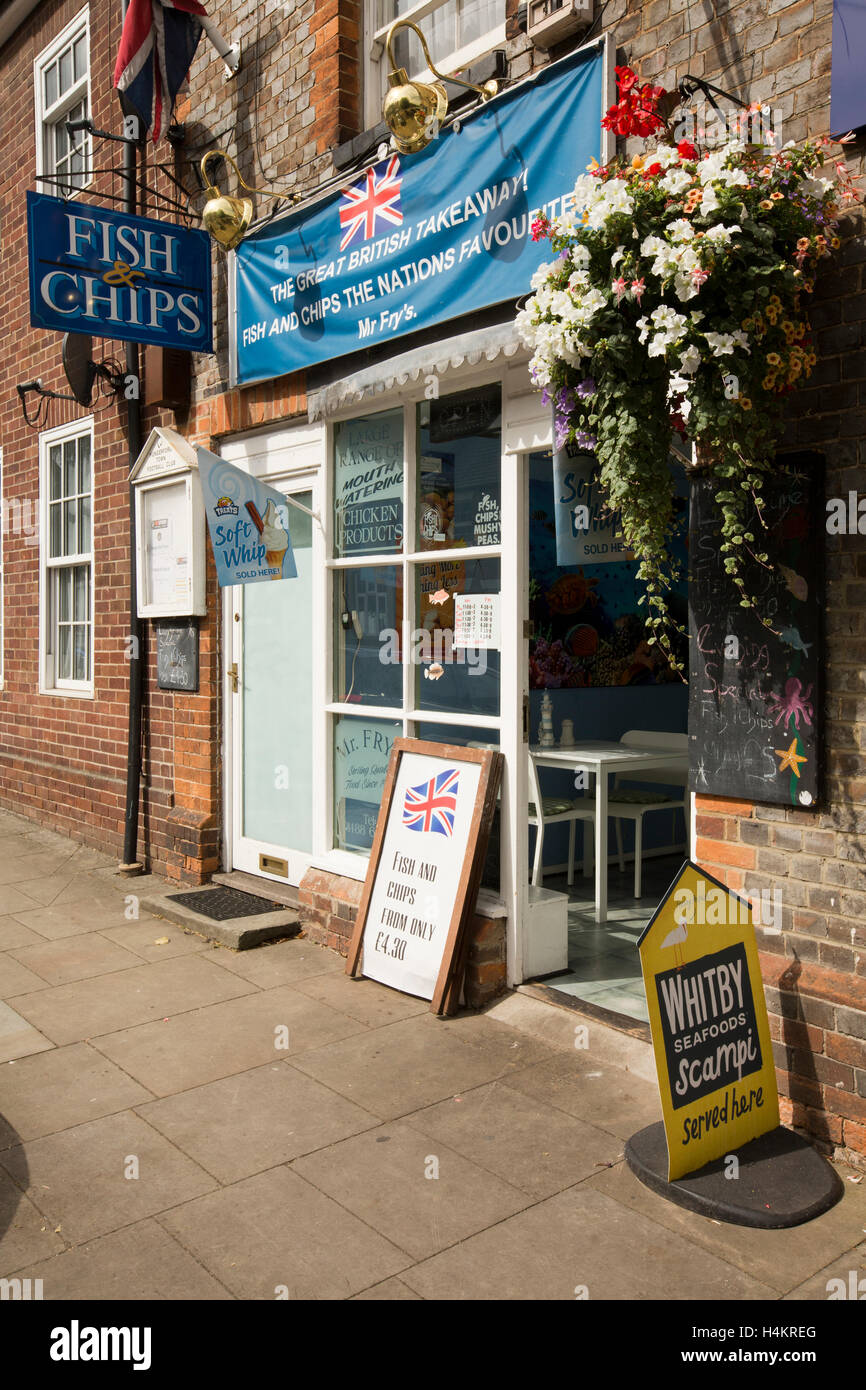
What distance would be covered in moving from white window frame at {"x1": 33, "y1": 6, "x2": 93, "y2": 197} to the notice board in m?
5.60

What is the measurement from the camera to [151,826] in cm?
721

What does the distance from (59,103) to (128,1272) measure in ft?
28.5

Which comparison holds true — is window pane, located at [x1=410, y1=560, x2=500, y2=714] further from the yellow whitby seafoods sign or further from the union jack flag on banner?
the union jack flag on banner

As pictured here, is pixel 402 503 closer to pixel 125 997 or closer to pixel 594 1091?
pixel 125 997

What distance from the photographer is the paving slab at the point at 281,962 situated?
510cm

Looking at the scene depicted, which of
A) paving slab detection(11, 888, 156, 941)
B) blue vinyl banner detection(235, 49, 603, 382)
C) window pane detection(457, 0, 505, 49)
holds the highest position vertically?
window pane detection(457, 0, 505, 49)

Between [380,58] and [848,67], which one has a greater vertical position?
[380,58]

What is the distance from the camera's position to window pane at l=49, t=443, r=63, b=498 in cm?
875

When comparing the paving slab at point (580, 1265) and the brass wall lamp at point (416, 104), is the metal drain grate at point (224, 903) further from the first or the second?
the brass wall lamp at point (416, 104)

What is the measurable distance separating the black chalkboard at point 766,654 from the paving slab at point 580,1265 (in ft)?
4.44

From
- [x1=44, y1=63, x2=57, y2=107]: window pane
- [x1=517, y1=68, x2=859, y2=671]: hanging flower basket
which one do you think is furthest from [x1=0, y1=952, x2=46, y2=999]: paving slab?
[x1=44, y1=63, x2=57, y2=107]: window pane

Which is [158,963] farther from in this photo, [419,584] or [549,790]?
[549,790]

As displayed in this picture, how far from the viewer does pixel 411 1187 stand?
127 inches

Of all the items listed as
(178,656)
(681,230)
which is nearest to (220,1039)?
(178,656)
